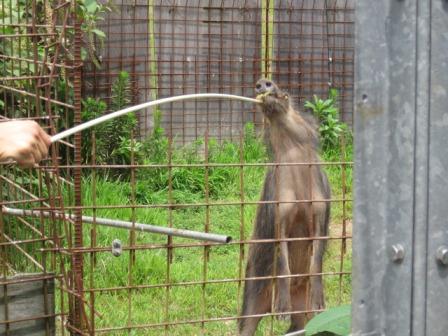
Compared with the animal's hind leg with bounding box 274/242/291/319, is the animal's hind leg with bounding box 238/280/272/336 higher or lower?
lower

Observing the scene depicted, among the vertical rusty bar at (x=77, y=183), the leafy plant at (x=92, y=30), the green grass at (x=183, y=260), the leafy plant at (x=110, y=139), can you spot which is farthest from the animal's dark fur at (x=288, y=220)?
the leafy plant at (x=110, y=139)

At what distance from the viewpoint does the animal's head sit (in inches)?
194

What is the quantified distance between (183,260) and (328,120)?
3617 mm

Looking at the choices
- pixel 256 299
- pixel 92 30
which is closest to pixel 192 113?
pixel 92 30

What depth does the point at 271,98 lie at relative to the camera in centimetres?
500

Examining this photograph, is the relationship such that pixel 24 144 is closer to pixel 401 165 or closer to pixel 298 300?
pixel 401 165

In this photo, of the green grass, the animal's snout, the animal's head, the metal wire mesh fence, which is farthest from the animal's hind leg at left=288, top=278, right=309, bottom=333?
the animal's snout

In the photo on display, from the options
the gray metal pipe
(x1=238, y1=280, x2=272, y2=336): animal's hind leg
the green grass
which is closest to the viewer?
the gray metal pipe

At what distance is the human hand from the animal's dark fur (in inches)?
82.5

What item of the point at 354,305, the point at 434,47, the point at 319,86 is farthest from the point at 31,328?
the point at 319,86

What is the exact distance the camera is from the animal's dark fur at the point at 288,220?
484cm

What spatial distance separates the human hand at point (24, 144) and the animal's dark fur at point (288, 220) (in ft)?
6.87

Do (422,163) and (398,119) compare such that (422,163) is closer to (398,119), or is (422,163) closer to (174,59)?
(398,119)

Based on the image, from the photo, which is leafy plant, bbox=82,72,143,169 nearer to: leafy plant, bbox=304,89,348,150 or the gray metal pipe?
leafy plant, bbox=304,89,348,150
